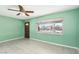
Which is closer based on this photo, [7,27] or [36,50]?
[36,50]

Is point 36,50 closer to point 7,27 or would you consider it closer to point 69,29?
point 69,29

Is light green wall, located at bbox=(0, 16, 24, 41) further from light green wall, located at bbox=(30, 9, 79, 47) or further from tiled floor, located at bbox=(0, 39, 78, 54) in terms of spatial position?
light green wall, located at bbox=(30, 9, 79, 47)

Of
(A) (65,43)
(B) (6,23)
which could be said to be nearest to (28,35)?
(B) (6,23)

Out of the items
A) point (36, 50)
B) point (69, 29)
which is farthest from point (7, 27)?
point (69, 29)

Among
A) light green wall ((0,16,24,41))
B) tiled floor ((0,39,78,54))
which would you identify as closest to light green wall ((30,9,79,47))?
tiled floor ((0,39,78,54))

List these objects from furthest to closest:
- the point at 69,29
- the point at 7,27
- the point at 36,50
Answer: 1. the point at 7,27
2. the point at 69,29
3. the point at 36,50

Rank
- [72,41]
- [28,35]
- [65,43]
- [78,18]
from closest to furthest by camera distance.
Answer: [78,18]
[72,41]
[65,43]
[28,35]

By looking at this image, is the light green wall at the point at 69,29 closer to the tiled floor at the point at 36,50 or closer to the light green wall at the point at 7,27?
the tiled floor at the point at 36,50

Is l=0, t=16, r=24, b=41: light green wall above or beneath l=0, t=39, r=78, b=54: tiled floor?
above
